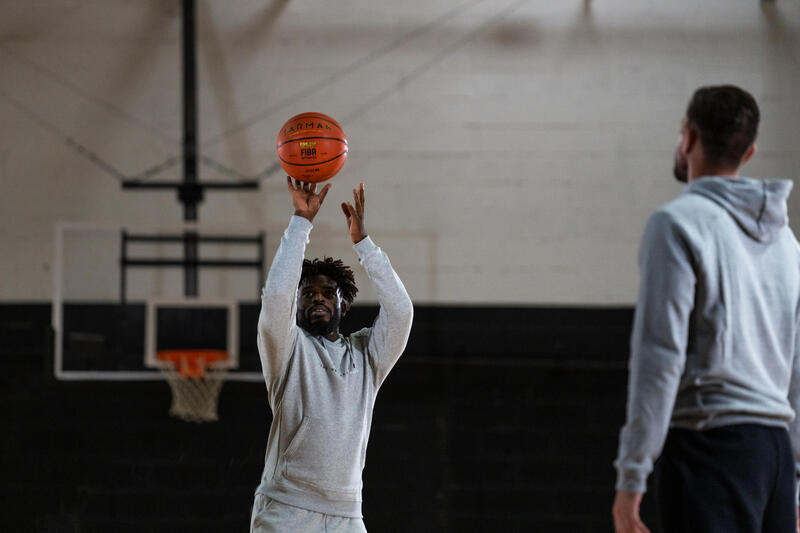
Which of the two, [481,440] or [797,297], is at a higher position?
[797,297]

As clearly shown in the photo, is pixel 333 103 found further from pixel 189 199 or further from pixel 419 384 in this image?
pixel 419 384

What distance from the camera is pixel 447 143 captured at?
7.00 m

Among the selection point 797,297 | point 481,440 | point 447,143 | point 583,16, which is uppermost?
point 583,16

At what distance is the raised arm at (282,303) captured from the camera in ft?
10.1

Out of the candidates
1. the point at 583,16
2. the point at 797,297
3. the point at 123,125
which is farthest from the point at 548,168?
the point at 797,297

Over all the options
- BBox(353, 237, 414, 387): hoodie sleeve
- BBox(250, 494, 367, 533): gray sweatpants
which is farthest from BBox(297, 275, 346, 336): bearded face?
BBox(250, 494, 367, 533): gray sweatpants

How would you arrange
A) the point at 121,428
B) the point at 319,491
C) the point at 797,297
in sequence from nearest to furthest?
the point at 797,297
the point at 319,491
the point at 121,428

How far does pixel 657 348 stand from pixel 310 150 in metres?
2.25

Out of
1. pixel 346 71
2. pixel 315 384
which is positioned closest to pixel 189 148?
pixel 346 71

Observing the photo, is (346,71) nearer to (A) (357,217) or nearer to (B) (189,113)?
(B) (189,113)

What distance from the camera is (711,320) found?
2.10 m

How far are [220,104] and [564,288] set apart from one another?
285 centimetres

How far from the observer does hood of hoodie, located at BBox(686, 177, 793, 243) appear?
7.16ft

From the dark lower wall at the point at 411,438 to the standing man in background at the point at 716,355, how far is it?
4550 millimetres
